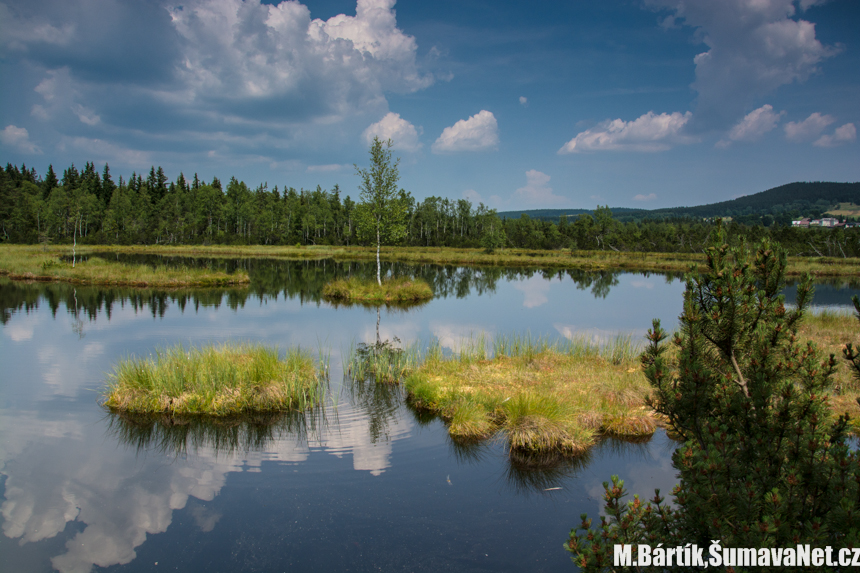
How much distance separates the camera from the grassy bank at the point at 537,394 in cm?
945

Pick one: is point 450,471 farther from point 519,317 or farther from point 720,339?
point 519,317

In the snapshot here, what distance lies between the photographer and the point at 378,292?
98.7 feet

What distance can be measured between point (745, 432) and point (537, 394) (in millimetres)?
6736

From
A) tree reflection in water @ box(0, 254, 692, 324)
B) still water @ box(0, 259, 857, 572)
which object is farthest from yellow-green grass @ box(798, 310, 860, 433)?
tree reflection in water @ box(0, 254, 692, 324)

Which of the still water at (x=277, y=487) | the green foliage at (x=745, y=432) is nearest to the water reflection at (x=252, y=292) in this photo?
the still water at (x=277, y=487)

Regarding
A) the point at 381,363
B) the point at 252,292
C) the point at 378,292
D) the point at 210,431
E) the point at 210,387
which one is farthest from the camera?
the point at 252,292

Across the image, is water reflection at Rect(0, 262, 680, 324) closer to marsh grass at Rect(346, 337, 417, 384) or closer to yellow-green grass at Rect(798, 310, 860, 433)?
marsh grass at Rect(346, 337, 417, 384)

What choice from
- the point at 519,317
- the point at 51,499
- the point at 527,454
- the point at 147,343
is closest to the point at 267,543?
the point at 51,499

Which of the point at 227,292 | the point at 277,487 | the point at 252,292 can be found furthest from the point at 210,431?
the point at 227,292

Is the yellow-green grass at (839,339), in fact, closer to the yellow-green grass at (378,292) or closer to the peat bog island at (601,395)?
the peat bog island at (601,395)

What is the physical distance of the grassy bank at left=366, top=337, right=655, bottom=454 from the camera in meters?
9.45

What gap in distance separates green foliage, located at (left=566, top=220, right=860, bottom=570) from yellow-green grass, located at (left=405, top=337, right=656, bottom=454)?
4.26 metres

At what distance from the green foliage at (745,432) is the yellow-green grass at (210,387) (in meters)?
8.74

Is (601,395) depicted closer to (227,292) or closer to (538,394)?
(538,394)
